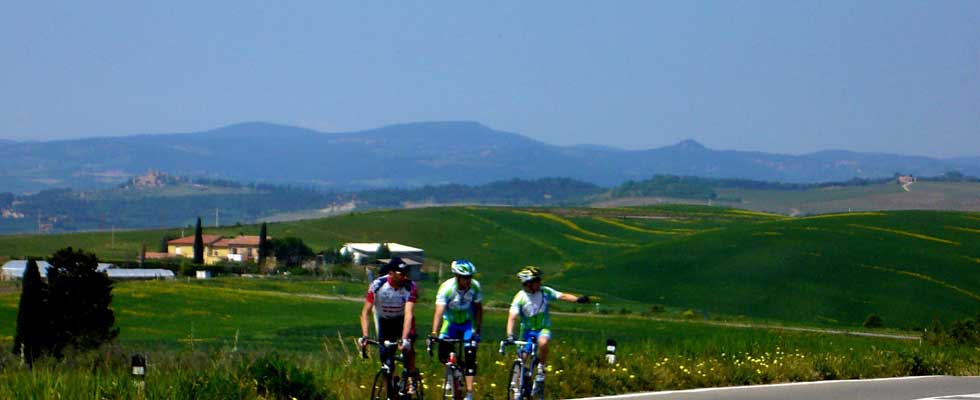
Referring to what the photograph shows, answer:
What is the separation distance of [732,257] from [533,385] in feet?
253

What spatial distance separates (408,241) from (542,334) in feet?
371

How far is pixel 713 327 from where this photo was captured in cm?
6138

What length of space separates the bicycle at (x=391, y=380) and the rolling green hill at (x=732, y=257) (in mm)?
54522

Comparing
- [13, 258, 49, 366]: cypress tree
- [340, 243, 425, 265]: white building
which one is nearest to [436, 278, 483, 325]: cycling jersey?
[13, 258, 49, 366]: cypress tree

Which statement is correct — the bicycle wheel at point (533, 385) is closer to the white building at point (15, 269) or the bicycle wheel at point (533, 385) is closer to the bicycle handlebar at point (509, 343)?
the bicycle handlebar at point (509, 343)

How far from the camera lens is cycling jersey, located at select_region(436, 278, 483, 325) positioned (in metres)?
16.2

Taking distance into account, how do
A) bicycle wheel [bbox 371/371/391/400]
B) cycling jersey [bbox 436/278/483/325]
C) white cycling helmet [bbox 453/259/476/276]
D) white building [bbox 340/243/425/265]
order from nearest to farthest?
bicycle wheel [bbox 371/371/391/400], white cycling helmet [bbox 453/259/476/276], cycling jersey [bbox 436/278/483/325], white building [bbox 340/243/425/265]

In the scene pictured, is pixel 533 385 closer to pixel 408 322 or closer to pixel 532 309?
pixel 532 309

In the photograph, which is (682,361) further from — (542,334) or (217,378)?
(217,378)

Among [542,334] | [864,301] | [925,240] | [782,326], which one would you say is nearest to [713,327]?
[782,326]

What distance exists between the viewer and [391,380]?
1517 cm

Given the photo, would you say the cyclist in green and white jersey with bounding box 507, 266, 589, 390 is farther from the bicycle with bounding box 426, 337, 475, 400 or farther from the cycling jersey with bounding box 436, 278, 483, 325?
the bicycle with bounding box 426, 337, 475, 400

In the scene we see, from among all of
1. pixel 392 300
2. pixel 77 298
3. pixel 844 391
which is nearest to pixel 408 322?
pixel 392 300

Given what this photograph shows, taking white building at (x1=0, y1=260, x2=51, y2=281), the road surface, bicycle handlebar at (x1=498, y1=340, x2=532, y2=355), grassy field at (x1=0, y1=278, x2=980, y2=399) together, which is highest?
bicycle handlebar at (x1=498, y1=340, x2=532, y2=355)
